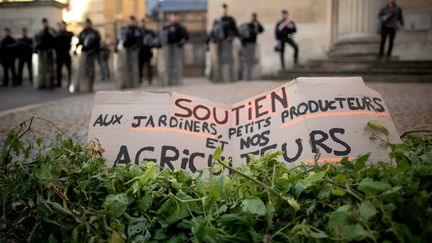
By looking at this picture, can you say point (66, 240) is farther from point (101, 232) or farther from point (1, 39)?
point (1, 39)

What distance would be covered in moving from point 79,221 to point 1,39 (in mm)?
13083

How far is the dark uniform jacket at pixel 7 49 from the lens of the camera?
13.6 m

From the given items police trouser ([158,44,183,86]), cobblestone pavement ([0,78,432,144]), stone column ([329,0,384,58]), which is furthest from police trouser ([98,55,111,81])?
cobblestone pavement ([0,78,432,144])

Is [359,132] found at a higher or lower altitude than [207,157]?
higher

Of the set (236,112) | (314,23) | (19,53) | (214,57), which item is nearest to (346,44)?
(314,23)

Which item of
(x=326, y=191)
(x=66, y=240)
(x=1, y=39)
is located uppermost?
(x=1, y=39)

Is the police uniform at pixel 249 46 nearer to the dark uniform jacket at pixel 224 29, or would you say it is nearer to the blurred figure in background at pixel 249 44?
the blurred figure in background at pixel 249 44

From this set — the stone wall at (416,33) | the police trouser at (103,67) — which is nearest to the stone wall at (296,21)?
the stone wall at (416,33)

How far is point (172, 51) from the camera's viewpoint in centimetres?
1288

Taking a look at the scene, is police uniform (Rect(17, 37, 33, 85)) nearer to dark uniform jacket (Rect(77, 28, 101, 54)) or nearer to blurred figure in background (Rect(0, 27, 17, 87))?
blurred figure in background (Rect(0, 27, 17, 87))

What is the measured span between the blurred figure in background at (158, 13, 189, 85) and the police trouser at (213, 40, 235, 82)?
1321 mm

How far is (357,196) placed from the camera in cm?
152

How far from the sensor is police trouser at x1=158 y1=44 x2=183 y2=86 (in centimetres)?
1280

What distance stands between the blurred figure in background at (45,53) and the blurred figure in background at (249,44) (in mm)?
5375
